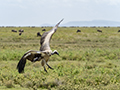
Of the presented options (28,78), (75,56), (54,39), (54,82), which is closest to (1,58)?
(75,56)

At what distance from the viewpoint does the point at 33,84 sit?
10.4 meters

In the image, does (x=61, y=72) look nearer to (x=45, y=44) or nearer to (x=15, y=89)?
(x=15, y=89)

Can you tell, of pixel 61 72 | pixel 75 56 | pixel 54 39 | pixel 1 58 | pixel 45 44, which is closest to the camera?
pixel 45 44

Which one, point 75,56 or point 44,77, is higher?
point 44,77

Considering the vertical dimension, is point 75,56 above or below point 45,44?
below

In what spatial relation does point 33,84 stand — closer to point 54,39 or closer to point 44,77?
point 44,77

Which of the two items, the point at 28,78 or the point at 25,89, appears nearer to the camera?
the point at 25,89

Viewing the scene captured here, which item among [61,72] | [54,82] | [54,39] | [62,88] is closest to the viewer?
[62,88]

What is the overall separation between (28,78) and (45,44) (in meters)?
4.42

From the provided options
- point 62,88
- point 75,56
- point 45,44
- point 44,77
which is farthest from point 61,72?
point 75,56

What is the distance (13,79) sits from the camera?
10945 mm

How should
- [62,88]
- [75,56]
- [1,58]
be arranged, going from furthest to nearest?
[75,56], [1,58], [62,88]

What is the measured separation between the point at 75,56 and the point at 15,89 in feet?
34.0

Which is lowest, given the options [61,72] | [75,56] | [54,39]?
[54,39]
